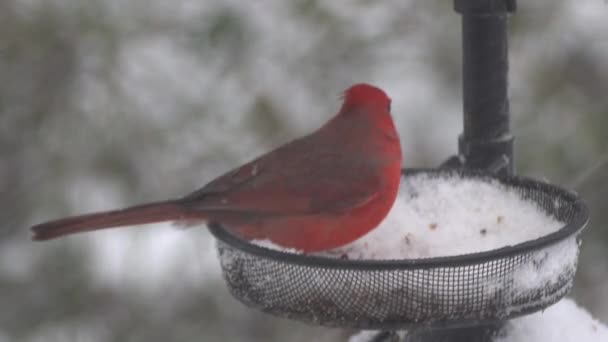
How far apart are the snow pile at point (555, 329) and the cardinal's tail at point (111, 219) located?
79 cm

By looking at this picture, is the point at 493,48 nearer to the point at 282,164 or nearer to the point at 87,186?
the point at 282,164

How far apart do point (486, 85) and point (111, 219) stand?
3.21ft

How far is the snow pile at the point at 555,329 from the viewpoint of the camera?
2547mm

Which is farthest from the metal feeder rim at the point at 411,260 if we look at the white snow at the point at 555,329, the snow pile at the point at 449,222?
the white snow at the point at 555,329

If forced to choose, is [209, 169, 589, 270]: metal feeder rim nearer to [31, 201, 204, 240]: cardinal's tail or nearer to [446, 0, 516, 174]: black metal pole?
[31, 201, 204, 240]: cardinal's tail

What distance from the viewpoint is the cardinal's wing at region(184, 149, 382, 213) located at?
2.44 m

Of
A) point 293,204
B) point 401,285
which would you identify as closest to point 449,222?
point 293,204

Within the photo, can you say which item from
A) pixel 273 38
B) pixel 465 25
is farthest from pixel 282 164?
pixel 273 38

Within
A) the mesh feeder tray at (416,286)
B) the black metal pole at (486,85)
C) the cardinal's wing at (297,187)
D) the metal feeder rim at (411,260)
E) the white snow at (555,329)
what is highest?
the black metal pole at (486,85)

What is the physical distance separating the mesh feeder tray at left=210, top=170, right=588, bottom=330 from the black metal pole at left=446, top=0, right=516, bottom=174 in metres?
0.54

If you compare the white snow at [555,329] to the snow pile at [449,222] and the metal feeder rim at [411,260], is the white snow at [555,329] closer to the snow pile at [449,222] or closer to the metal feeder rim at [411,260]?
the snow pile at [449,222]

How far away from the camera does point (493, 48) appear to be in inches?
106

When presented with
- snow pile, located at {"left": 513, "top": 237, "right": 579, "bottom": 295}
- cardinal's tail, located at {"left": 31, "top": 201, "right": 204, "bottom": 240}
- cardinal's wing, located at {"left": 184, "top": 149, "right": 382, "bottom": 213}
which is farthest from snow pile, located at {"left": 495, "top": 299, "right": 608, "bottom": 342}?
cardinal's tail, located at {"left": 31, "top": 201, "right": 204, "bottom": 240}

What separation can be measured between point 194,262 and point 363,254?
2.05 meters
